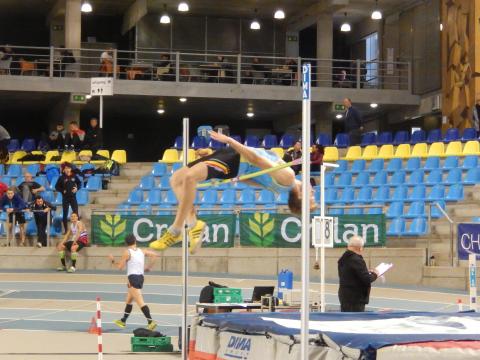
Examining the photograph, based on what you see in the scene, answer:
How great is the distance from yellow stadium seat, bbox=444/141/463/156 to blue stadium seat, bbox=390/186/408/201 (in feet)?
Answer: 6.55

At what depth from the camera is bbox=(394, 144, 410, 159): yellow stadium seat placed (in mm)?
29156

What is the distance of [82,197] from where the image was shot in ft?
92.6

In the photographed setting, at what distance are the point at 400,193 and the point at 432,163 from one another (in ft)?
5.94

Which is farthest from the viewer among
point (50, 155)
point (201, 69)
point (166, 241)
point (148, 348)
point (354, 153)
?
point (201, 69)

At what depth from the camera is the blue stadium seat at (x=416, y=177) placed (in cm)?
2708

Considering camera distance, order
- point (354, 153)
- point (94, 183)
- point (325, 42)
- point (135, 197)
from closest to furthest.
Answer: point (135, 197) < point (94, 183) < point (354, 153) < point (325, 42)

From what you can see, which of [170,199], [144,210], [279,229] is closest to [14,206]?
[144,210]

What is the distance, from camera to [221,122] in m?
41.8

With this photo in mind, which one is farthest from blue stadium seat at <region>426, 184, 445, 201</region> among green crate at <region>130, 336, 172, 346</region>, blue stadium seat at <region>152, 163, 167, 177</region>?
green crate at <region>130, 336, 172, 346</region>

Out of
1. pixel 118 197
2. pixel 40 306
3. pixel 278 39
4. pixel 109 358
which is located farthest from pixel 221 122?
pixel 109 358

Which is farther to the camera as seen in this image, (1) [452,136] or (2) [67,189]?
(1) [452,136]

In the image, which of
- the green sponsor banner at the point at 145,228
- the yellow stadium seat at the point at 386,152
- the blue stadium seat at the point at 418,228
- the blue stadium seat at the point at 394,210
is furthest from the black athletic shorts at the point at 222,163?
the yellow stadium seat at the point at 386,152

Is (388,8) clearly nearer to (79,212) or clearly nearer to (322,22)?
(322,22)

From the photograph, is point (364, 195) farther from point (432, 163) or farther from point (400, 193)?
point (432, 163)
